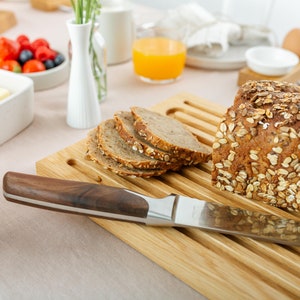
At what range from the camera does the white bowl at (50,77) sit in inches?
74.0

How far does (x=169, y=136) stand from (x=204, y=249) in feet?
1.37

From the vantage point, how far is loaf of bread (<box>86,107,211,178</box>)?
4.27ft

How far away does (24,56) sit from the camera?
1.90 m

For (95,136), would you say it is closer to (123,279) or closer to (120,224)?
(120,224)

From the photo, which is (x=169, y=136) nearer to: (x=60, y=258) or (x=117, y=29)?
(x=60, y=258)

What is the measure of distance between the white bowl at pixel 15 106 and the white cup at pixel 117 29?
57 cm

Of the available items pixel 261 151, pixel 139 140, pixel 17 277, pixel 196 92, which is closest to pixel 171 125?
pixel 139 140

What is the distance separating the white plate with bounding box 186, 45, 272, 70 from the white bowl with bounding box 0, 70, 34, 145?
0.83 metres

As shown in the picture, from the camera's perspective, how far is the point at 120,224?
1149 mm

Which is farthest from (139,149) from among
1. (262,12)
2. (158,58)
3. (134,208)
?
(262,12)

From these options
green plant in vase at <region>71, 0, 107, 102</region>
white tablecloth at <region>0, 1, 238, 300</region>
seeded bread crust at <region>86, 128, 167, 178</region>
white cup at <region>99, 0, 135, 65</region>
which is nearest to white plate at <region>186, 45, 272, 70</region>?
white cup at <region>99, 0, 135, 65</region>

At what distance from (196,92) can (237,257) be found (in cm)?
104

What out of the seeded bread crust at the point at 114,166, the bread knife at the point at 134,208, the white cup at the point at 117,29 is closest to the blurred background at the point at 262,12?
the white cup at the point at 117,29

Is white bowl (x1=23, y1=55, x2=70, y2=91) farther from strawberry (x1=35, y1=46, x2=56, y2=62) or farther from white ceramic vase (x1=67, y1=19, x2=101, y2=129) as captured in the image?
white ceramic vase (x1=67, y1=19, x2=101, y2=129)
